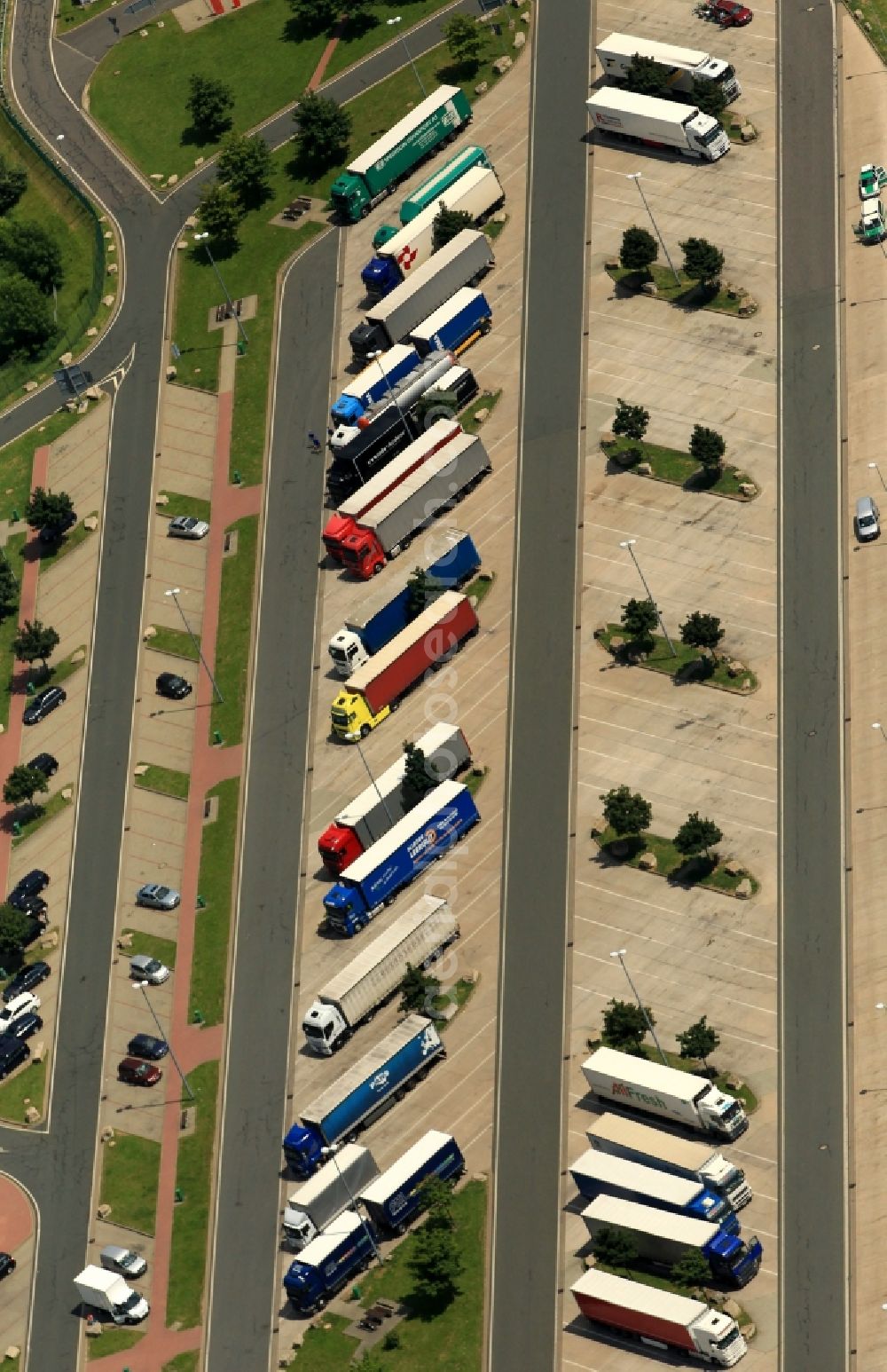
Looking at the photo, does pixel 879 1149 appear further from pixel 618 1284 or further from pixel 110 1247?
pixel 110 1247

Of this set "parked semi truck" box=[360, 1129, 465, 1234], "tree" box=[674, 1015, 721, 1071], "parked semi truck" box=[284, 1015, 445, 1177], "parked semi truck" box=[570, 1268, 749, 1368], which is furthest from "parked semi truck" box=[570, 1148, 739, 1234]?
"parked semi truck" box=[284, 1015, 445, 1177]

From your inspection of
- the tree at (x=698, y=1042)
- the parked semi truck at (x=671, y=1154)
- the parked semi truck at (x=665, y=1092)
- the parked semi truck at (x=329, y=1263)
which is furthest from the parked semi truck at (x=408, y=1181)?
the tree at (x=698, y=1042)

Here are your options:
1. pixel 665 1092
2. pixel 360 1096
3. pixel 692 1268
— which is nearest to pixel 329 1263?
pixel 360 1096

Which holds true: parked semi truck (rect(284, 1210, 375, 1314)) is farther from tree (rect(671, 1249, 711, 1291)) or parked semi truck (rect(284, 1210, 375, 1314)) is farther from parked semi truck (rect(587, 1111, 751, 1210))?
tree (rect(671, 1249, 711, 1291))

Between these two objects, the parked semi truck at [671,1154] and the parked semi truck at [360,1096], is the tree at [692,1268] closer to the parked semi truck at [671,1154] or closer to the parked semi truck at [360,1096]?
the parked semi truck at [671,1154]

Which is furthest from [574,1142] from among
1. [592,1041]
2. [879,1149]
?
[879,1149]
